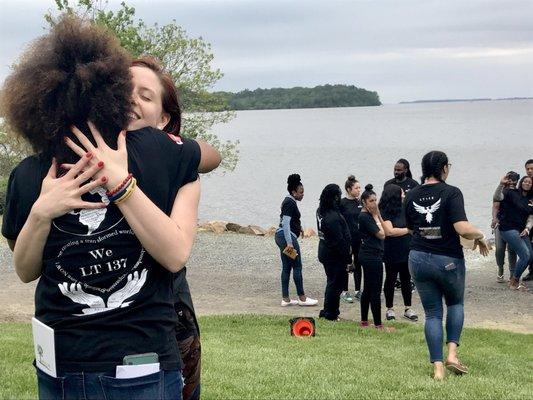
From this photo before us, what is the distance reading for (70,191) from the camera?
7.57 feet

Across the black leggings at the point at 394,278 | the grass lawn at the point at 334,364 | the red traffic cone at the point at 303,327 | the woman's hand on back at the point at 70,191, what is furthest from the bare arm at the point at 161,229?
the black leggings at the point at 394,278

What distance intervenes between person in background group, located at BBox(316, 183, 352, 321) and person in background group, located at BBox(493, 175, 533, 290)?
139 inches

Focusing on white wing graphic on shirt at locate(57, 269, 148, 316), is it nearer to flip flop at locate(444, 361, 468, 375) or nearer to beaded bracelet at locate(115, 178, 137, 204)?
beaded bracelet at locate(115, 178, 137, 204)

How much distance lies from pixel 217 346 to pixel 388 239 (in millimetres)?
3088

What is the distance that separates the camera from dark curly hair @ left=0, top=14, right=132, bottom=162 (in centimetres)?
232

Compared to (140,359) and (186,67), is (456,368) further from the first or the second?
(186,67)

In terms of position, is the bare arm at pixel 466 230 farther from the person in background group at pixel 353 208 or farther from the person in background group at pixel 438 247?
the person in background group at pixel 353 208

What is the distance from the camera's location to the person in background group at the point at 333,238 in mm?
10797

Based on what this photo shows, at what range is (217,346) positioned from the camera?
8898mm

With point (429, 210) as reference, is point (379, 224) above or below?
below

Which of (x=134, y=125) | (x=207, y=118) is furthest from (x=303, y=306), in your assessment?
(x=207, y=118)

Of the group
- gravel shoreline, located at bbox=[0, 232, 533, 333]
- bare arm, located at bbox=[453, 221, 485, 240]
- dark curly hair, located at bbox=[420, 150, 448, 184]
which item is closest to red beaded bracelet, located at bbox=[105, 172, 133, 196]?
bare arm, located at bbox=[453, 221, 485, 240]

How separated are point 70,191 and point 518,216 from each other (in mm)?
11910

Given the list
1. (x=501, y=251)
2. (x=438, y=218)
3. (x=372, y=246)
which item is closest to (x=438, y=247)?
(x=438, y=218)
